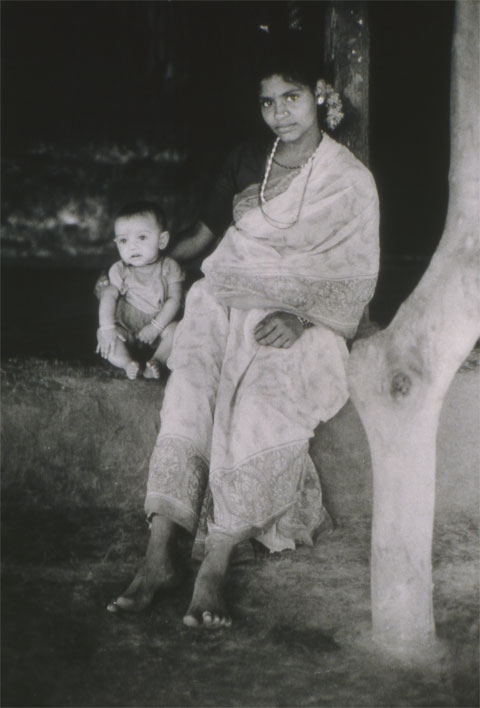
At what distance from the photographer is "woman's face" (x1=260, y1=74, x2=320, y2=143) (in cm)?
313

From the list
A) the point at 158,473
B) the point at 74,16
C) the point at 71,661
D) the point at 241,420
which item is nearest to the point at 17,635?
the point at 71,661

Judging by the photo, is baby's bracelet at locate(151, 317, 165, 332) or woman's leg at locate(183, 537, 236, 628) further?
baby's bracelet at locate(151, 317, 165, 332)

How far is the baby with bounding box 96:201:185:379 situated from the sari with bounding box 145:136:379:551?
0.89 feet

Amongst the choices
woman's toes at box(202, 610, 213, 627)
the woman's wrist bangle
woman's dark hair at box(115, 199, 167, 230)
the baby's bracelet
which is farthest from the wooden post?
woman's toes at box(202, 610, 213, 627)

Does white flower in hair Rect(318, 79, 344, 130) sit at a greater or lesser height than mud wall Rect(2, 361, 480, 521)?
greater

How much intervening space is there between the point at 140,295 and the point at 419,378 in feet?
4.84

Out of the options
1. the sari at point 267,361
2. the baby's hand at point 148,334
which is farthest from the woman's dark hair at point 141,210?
the baby's hand at point 148,334

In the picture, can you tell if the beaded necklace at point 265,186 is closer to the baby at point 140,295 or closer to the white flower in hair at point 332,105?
the white flower in hair at point 332,105

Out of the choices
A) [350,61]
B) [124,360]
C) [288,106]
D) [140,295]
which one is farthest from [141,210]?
[350,61]

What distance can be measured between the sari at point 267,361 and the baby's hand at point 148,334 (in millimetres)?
286

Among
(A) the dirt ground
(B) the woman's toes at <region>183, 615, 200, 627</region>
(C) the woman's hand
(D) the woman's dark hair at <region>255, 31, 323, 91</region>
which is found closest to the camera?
(A) the dirt ground

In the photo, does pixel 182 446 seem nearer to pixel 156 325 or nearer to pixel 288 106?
pixel 156 325

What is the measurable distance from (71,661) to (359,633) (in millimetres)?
823

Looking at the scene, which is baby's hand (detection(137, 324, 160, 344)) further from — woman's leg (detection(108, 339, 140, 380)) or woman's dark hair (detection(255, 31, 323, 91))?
woman's dark hair (detection(255, 31, 323, 91))
